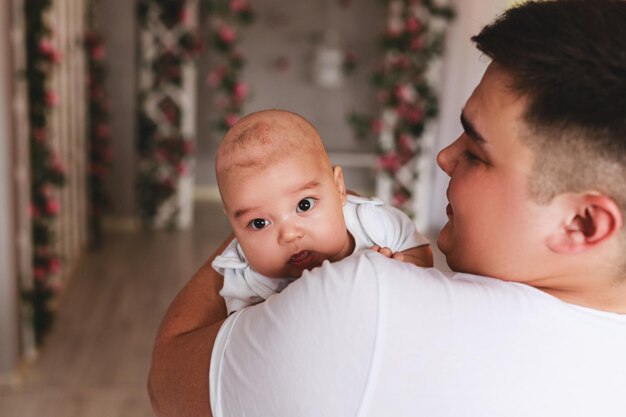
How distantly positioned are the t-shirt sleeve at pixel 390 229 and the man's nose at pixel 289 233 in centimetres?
14

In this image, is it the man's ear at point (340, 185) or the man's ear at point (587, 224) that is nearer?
the man's ear at point (587, 224)

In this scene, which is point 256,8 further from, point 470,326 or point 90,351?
point 470,326

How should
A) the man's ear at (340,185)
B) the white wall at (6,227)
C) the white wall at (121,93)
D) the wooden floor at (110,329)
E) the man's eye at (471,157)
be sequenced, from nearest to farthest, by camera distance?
the man's eye at (471,157)
the man's ear at (340,185)
the white wall at (6,227)
the wooden floor at (110,329)
the white wall at (121,93)

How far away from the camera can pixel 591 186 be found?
0.84 m

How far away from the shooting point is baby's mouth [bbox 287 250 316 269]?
46.7 inches

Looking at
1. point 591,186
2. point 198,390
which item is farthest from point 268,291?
point 591,186

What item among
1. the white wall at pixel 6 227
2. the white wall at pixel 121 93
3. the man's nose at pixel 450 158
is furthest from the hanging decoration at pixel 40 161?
the man's nose at pixel 450 158

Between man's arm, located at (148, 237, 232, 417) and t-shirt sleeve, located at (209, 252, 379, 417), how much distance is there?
3.6 inches

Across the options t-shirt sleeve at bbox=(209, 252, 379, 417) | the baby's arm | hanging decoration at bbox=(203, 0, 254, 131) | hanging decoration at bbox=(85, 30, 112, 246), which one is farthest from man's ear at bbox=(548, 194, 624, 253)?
hanging decoration at bbox=(203, 0, 254, 131)

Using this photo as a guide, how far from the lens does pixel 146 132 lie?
18.0 feet

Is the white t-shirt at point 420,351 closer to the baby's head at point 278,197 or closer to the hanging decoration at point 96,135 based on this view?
the baby's head at point 278,197

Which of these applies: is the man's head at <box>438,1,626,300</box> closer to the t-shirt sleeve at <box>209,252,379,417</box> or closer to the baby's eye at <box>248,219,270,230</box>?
the t-shirt sleeve at <box>209,252,379,417</box>

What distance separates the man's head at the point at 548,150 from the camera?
816 mm

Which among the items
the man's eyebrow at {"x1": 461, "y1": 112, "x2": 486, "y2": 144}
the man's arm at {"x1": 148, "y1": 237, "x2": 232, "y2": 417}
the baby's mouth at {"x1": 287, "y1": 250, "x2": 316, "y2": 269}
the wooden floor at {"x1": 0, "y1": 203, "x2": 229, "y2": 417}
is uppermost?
the man's eyebrow at {"x1": 461, "y1": 112, "x2": 486, "y2": 144}
